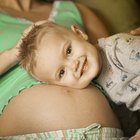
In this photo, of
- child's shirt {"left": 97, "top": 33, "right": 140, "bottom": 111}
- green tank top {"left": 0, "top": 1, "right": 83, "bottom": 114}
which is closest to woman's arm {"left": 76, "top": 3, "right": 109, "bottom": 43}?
green tank top {"left": 0, "top": 1, "right": 83, "bottom": 114}

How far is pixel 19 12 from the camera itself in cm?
155

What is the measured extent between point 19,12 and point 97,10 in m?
0.34

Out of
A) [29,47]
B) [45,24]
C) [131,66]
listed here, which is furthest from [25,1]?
[131,66]

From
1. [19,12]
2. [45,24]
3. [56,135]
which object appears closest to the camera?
[56,135]

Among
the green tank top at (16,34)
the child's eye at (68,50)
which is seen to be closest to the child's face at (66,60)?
the child's eye at (68,50)

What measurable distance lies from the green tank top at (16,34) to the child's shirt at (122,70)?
0.23 m

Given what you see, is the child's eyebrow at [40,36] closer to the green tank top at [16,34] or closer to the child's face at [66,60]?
the child's face at [66,60]

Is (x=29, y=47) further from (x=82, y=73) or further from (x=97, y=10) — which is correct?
(x=97, y=10)

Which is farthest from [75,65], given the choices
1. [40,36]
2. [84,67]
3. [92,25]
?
[92,25]

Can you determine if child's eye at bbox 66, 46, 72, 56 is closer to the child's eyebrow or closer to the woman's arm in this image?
the child's eyebrow

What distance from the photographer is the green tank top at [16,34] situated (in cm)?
123

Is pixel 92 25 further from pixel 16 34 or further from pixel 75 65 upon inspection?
pixel 75 65

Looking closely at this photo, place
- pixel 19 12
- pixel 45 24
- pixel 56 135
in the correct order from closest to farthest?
pixel 56 135, pixel 45 24, pixel 19 12

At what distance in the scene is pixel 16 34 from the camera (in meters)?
1.37
